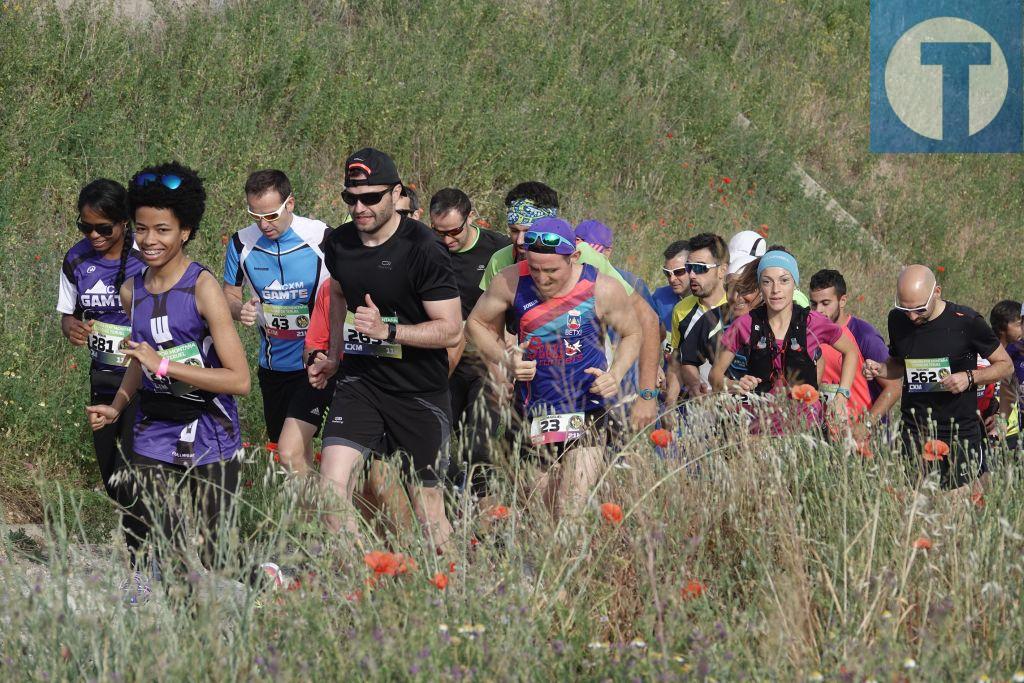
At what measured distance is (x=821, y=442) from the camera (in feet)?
15.3

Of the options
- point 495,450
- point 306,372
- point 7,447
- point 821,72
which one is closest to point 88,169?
point 7,447

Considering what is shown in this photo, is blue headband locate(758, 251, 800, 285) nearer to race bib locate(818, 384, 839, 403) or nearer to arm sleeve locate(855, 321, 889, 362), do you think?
race bib locate(818, 384, 839, 403)

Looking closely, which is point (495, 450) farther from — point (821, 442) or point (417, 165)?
point (417, 165)

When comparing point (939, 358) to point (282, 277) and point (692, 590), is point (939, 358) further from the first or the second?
point (692, 590)

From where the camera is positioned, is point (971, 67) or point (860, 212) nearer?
point (860, 212)

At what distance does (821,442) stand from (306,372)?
119 inches

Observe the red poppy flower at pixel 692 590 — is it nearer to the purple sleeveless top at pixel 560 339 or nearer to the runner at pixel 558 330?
the runner at pixel 558 330

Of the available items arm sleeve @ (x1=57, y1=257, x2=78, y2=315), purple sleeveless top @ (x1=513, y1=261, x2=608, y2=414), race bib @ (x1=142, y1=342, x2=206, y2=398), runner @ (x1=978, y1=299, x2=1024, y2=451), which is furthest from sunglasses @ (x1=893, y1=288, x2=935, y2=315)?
arm sleeve @ (x1=57, y1=257, x2=78, y2=315)

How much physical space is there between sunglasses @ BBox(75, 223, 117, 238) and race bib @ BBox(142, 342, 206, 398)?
1.29 meters

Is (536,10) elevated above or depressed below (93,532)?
above

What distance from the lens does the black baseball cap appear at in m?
5.55

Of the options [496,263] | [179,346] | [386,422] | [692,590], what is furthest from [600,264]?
[692,590]

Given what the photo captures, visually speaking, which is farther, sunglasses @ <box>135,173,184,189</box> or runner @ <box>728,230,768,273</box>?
runner @ <box>728,230,768,273</box>

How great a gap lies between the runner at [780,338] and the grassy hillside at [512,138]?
189cm
